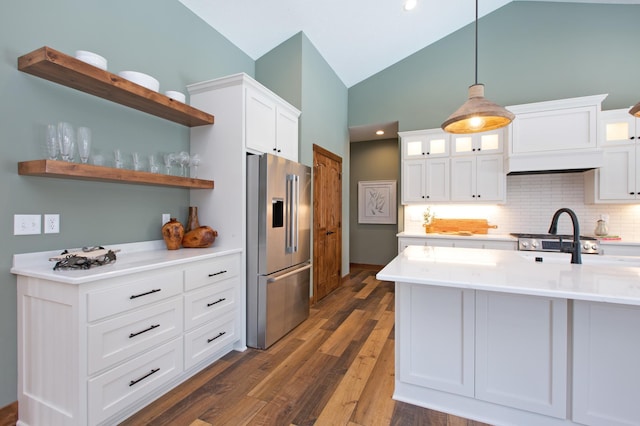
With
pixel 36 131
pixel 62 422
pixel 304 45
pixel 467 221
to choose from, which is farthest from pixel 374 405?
pixel 304 45

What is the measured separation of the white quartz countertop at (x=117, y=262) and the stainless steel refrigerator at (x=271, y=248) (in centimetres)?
33

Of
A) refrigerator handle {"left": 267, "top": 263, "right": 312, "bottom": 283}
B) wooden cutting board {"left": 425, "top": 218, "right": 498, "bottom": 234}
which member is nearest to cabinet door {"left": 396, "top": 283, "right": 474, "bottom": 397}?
refrigerator handle {"left": 267, "top": 263, "right": 312, "bottom": 283}

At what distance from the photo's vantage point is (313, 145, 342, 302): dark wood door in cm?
404

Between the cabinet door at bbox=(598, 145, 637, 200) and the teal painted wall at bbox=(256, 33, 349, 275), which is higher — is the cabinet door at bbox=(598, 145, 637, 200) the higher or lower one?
the lower one

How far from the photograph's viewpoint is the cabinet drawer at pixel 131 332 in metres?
1.54

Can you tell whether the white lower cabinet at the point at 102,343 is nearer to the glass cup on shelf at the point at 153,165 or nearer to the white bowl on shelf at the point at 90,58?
the glass cup on shelf at the point at 153,165

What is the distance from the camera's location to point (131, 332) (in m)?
1.72

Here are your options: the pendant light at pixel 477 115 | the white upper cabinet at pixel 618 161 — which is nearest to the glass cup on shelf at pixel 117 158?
the pendant light at pixel 477 115

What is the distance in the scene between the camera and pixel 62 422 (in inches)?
60.0

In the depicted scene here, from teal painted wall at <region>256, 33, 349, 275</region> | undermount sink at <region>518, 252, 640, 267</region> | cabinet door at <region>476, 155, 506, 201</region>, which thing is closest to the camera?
undermount sink at <region>518, 252, 640, 267</region>

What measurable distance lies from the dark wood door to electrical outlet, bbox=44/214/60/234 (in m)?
2.64

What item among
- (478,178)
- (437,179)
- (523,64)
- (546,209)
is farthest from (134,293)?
(523,64)

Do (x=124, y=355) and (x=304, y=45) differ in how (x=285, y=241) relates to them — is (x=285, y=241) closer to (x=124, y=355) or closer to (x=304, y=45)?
(x=124, y=355)

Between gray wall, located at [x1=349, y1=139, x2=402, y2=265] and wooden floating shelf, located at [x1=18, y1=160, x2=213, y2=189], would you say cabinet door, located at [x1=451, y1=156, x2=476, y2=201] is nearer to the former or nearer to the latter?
gray wall, located at [x1=349, y1=139, x2=402, y2=265]
